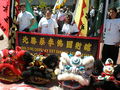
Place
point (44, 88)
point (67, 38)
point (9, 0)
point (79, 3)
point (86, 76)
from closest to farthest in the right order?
1. point (86, 76)
2. point (44, 88)
3. point (67, 38)
4. point (9, 0)
5. point (79, 3)

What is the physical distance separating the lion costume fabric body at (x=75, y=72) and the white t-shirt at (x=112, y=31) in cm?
78

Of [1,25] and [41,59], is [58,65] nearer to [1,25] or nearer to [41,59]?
[41,59]

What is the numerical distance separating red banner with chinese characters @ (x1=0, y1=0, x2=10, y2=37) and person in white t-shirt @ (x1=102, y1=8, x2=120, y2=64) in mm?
2435

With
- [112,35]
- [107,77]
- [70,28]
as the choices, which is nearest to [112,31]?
[112,35]

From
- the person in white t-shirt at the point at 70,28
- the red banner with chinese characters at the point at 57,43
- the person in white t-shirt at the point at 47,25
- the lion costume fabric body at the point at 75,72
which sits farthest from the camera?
the person in white t-shirt at the point at 70,28

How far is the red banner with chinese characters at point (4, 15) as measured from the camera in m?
5.60

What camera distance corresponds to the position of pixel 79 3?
6418 millimetres

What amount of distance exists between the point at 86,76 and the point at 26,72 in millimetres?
1124

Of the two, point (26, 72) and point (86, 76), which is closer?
point (86, 76)

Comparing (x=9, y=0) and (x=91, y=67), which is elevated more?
(x=9, y=0)

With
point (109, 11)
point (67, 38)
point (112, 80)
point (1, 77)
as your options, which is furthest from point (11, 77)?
point (109, 11)

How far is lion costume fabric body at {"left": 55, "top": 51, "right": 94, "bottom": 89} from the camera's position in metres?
3.83

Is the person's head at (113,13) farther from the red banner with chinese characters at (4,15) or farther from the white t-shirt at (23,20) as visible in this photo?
the red banner with chinese characters at (4,15)

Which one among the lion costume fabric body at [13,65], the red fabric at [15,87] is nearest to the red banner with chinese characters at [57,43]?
the lion costume fabric body at [13,65]
